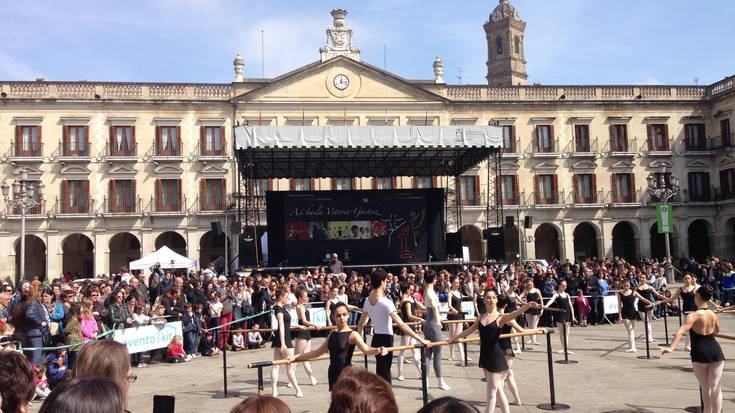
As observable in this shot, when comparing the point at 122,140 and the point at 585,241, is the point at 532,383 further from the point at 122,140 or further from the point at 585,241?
the point at 585,241

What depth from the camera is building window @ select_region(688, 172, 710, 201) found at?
42.1 meters

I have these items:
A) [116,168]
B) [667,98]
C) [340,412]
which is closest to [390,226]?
[116,168]

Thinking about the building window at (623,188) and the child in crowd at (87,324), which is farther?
the building window at (623,188)

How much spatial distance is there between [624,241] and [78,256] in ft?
126

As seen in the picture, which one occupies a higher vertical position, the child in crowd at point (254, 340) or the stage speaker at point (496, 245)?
the stage speaker at point (496, 245)

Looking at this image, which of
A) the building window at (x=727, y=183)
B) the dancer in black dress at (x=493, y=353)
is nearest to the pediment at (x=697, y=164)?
the building window at (x=727, y=183)

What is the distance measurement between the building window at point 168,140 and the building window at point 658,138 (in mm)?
31483

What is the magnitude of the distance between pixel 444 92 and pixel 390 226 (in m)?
14.0

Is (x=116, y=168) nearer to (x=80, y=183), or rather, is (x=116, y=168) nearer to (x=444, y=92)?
(x=80, y=183)

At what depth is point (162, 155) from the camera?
127 feet

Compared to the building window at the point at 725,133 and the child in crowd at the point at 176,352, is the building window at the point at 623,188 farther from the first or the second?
the child in crowd at the point at 176,352

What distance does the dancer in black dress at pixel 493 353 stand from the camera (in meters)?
7.77

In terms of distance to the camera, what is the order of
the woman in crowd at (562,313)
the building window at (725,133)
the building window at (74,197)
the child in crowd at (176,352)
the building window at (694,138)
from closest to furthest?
the woman in crowd at (562,313), the child in crowd at (176,352), the building window at (74,197), the building window at (725,133), the building window at (694,138)

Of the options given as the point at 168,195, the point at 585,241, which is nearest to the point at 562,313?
the point at 168,195
